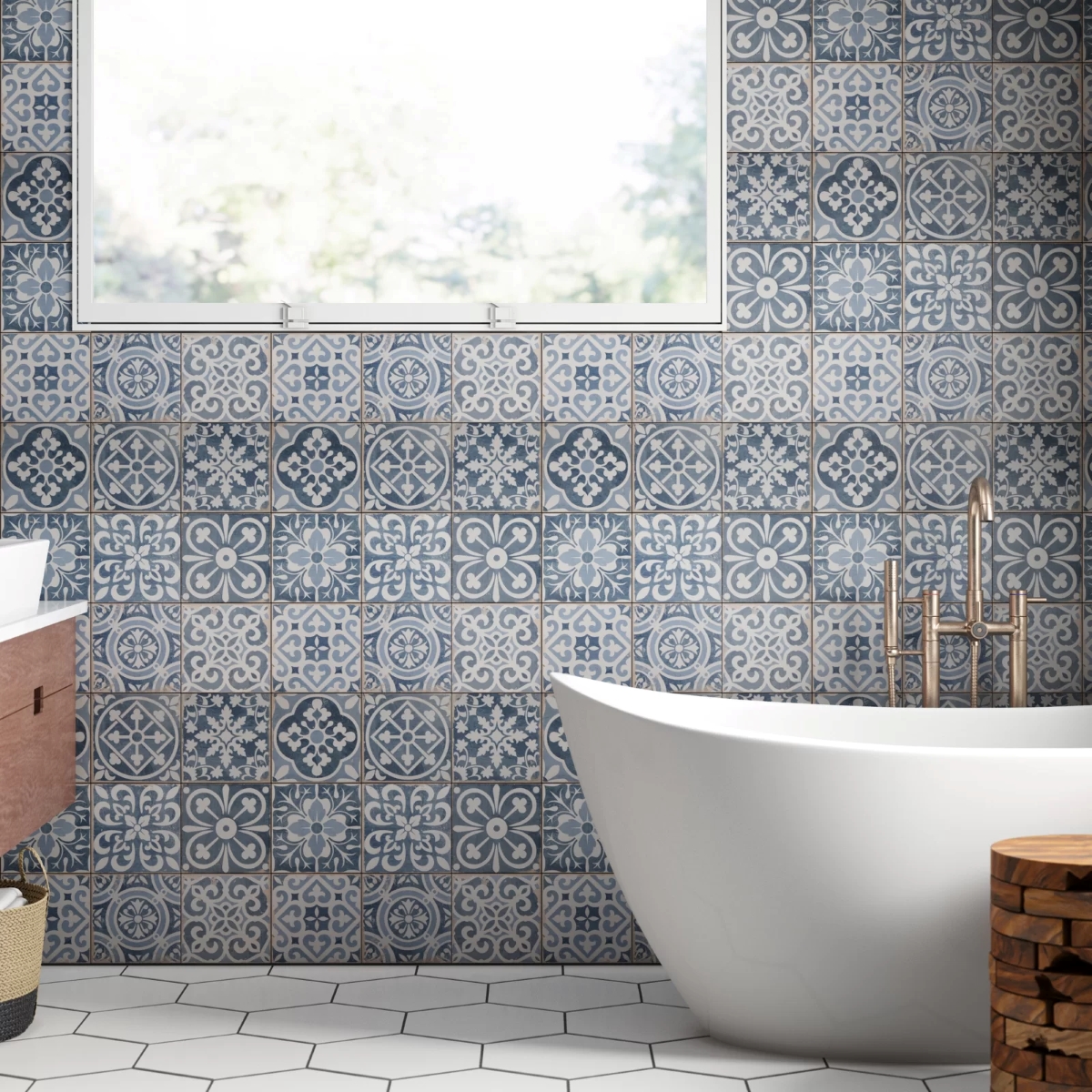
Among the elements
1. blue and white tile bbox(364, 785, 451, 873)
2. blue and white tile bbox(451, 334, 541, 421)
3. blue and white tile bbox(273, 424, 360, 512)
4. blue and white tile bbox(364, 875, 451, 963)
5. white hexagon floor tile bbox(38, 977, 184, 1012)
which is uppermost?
blue and white tile bbox(451, 334, 541, 421)

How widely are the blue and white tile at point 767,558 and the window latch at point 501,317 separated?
2.20ft

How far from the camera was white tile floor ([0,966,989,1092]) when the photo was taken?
206cm

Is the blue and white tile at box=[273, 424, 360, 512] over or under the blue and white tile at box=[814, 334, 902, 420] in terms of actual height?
under

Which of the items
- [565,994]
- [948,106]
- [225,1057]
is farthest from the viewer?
[948,106]

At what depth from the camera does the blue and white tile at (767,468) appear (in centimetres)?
265

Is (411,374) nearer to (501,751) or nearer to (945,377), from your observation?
(501,751)

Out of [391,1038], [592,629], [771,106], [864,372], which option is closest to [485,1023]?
[391,1038]

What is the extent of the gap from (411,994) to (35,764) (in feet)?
3.02

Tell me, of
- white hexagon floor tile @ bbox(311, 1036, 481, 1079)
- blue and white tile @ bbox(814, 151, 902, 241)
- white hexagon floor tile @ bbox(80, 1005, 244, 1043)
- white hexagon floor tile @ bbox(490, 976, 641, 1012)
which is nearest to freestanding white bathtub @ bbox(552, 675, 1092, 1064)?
white hexagon floor tile @ bbox(490, 976, 641, 1012)

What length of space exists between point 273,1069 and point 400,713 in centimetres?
Answer: 80

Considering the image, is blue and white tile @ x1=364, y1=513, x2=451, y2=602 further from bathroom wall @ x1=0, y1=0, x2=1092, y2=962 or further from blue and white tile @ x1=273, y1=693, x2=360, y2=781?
blue and white tile @ x1=273, y1=693, x2=360, y2=781

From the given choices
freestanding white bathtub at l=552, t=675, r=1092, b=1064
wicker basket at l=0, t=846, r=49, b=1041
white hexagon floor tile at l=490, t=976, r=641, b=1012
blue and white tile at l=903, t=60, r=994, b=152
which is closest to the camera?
freestanding white bathtub at l=552, t=675, r=1092, b=1064

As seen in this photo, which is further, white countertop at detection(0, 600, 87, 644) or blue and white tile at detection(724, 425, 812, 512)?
blue and white tile at detection(724, 425, 812, 512)

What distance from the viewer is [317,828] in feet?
8.71
